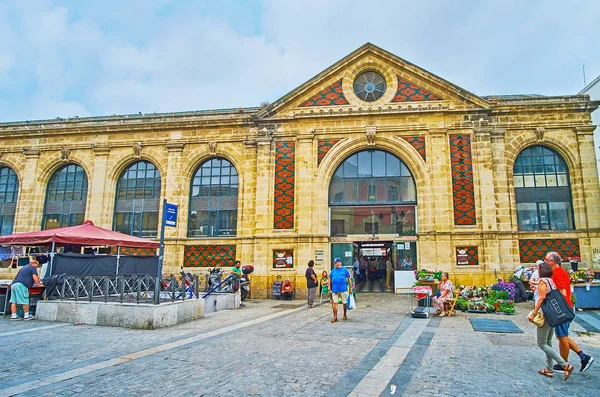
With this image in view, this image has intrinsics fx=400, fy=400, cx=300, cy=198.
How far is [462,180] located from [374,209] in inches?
162

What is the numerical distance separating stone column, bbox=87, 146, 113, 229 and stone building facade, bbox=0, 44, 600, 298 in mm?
56

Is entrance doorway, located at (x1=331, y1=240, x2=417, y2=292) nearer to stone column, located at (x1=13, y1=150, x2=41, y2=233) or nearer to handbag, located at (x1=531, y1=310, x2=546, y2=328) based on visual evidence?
handbag, located at (x1=531, y1=310, x2=546, y2=328)

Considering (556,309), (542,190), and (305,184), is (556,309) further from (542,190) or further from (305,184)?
(542,190)

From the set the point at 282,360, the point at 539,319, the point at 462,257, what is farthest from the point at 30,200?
the point at 539,319

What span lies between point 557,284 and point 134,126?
20.5 metres

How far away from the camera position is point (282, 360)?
6.73m

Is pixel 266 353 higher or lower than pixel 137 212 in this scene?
lower

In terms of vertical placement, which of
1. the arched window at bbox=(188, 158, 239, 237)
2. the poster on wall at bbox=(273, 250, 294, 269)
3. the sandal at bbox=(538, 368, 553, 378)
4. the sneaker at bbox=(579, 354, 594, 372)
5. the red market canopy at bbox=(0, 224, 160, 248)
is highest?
the arched window at bbox=(188, 158, 239, 237)

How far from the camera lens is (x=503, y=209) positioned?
58.4ft

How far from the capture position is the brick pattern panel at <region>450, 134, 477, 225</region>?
695 inches

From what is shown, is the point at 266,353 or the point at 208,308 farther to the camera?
the point at 208,308

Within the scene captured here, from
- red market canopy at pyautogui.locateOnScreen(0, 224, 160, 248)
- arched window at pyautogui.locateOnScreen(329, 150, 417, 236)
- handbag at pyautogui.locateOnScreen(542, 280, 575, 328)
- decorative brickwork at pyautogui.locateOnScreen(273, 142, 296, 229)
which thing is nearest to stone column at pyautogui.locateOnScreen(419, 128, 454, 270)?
arched window at pyautogui.locateOnScreen(329, 150, 417, 236)

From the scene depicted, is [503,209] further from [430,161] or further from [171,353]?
[171,353]

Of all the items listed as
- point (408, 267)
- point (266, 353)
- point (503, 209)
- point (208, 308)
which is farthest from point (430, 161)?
point (266, 353)
